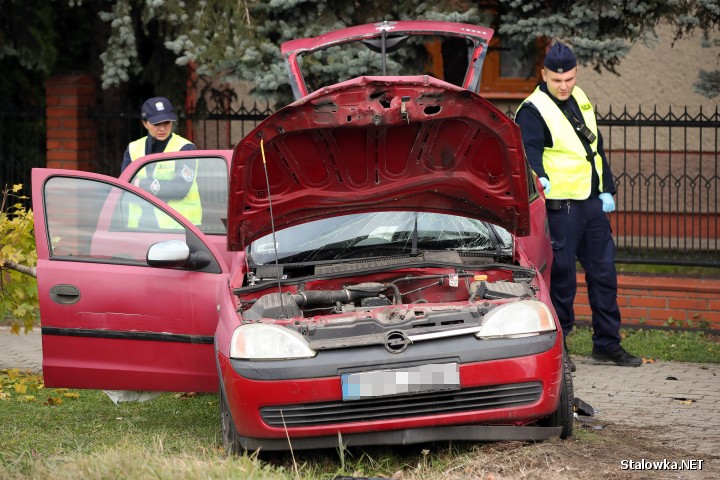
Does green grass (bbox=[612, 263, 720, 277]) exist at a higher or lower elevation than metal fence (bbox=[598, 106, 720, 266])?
lower

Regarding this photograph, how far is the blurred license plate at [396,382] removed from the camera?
5223mm

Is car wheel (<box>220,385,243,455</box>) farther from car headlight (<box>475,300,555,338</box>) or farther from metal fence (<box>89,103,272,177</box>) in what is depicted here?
metal fence (<box>89,103,272,177</box>)

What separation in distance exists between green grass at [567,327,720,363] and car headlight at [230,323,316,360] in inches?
157

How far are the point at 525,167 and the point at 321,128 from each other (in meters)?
1.06

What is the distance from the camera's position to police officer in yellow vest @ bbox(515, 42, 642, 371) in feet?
26.1

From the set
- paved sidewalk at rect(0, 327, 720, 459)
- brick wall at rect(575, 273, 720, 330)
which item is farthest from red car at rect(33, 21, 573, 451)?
brick wall at rect(575, 273, 720, 330)

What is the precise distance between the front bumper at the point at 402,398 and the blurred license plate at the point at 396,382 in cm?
3

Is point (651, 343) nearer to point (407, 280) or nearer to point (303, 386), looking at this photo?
point (407, 280)

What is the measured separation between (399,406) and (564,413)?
96 cm

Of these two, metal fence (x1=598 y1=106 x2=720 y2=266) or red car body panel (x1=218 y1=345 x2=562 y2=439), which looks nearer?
red car body panel (x1=218 y1=345 x2=562 y2=439)

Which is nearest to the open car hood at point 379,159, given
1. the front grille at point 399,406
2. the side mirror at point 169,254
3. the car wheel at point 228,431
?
the side mirror at point 169,254

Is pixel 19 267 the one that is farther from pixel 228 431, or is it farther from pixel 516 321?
pixel 516 321

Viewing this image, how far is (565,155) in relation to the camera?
8.04 m

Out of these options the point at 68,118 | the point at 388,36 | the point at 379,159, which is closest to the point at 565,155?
the point at 388,36
